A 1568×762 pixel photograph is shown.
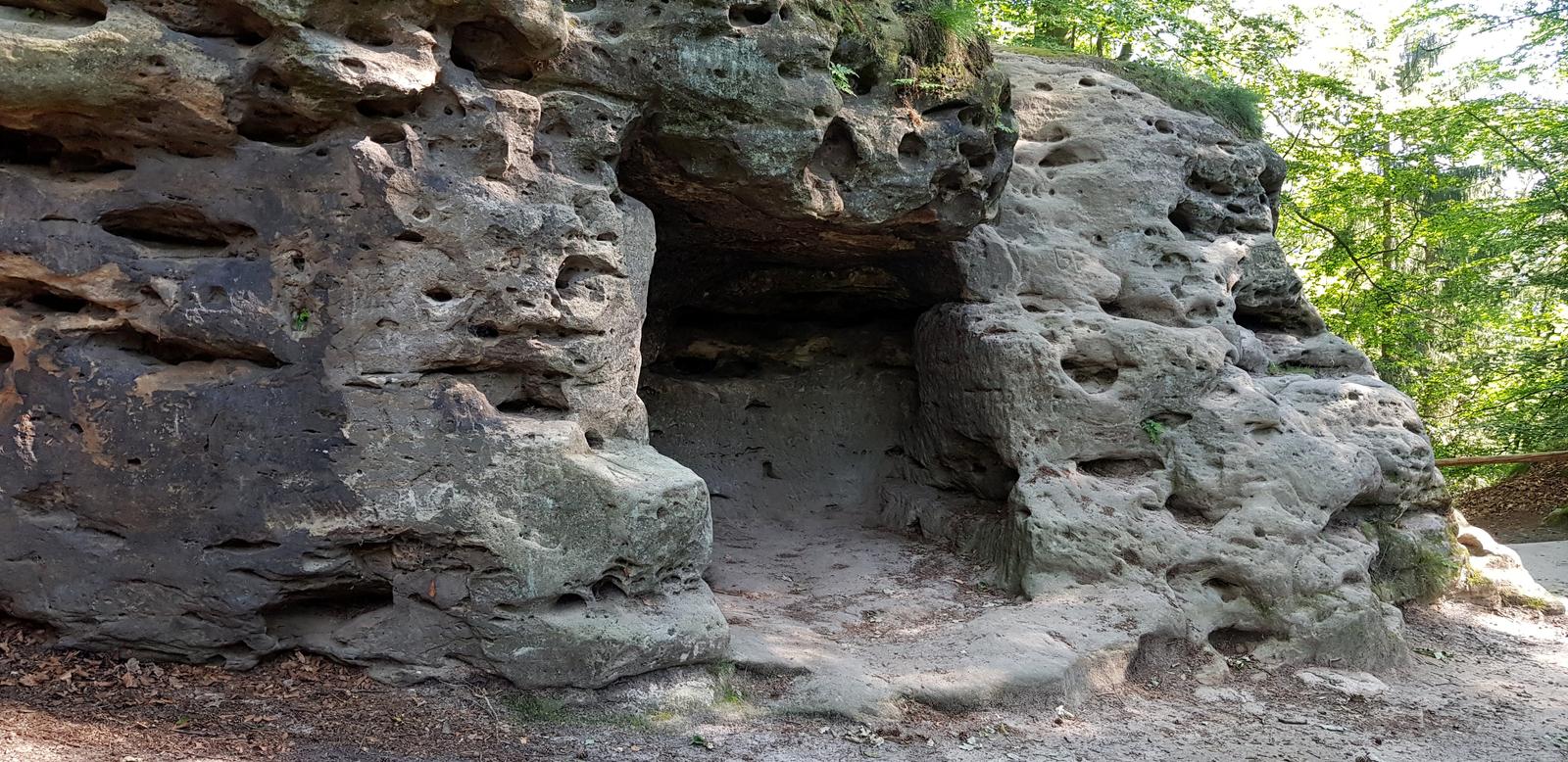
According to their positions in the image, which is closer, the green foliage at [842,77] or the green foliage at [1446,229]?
the green foliage at [842,77]

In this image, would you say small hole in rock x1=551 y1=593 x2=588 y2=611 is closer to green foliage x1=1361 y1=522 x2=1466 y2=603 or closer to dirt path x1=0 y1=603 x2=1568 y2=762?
dirt path x1=0 y1=603 x2=1568 y2=762

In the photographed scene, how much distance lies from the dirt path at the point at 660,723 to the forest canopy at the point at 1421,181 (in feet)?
26.5

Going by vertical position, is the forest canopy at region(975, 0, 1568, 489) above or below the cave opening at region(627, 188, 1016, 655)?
above

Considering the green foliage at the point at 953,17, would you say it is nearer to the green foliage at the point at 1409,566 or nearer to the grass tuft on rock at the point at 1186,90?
the grass tuft on rock at the point at 1186,90

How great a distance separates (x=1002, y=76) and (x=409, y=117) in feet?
14.4

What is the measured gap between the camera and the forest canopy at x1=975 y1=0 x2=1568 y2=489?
1239cm

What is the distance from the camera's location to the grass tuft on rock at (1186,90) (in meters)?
9.63

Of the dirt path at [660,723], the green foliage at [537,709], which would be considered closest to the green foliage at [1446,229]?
the dirt path at [660,723]

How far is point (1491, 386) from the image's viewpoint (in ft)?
52.4

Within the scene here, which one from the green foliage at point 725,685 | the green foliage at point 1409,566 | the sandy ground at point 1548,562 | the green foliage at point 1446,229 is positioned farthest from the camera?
the green foliage at point 1446,229

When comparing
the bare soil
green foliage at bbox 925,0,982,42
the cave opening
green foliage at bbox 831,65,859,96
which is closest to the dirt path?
the cave opening

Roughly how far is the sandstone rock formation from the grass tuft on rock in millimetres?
2682

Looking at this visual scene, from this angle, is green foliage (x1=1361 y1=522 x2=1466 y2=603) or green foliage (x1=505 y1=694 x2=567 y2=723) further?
green foliage (x1=1361 y1=522 x2=1466 y2=603)

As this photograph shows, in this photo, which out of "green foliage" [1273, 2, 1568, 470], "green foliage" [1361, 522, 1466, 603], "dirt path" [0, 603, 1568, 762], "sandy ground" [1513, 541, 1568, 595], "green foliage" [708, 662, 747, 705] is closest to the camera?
"dirt path" [0, 603, 1568, 762]
